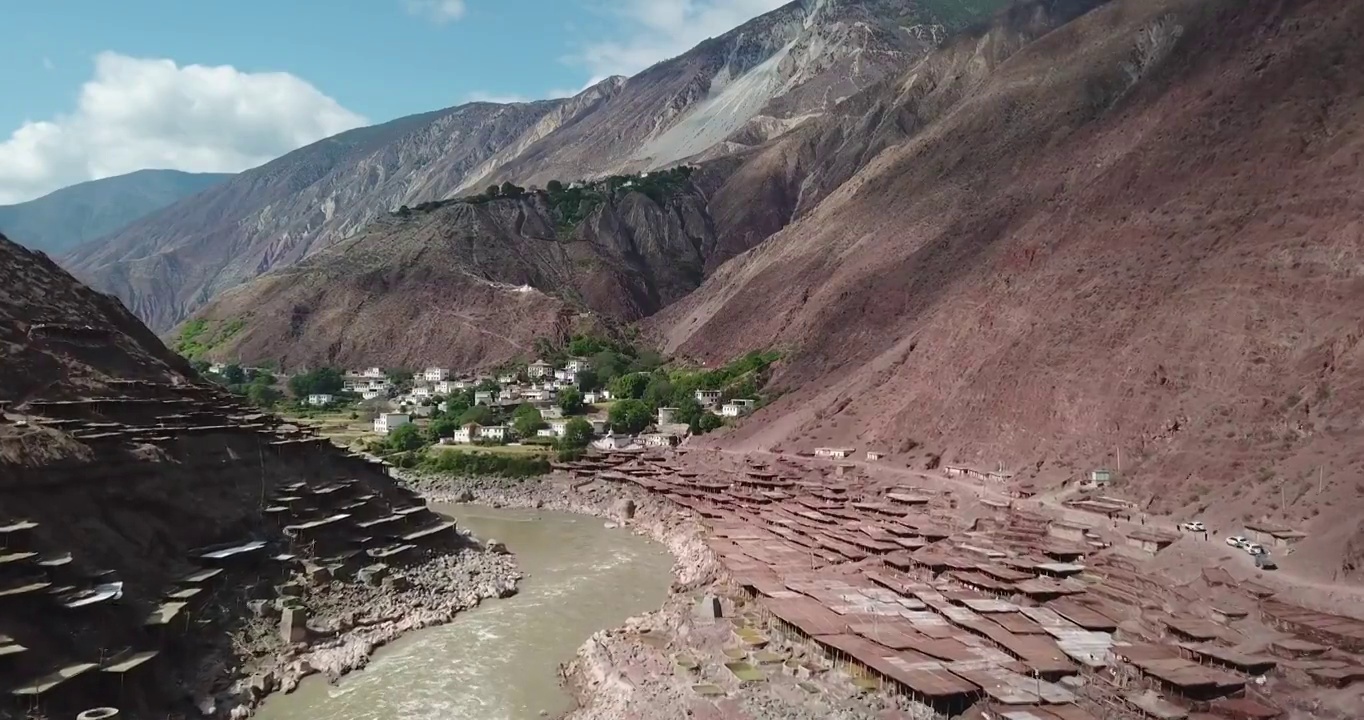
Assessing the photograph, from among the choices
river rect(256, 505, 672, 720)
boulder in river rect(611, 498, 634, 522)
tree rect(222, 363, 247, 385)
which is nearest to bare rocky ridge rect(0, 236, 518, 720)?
river rect(256, 505, 672, 720)

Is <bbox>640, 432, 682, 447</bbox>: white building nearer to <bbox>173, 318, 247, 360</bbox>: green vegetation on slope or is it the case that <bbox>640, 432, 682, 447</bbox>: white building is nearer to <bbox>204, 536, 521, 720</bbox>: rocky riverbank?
<bbox>204, 536, 521, 720</bbox>: rocky riverbank

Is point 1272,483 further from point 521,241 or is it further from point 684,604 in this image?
point 521,241

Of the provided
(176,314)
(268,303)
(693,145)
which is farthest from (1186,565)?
(176,314)

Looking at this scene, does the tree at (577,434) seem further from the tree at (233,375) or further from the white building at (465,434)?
the tree at (233,375)

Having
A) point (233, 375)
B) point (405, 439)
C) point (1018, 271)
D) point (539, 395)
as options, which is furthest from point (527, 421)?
point (233, 375)

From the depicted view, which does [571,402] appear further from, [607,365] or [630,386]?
[607,365]
